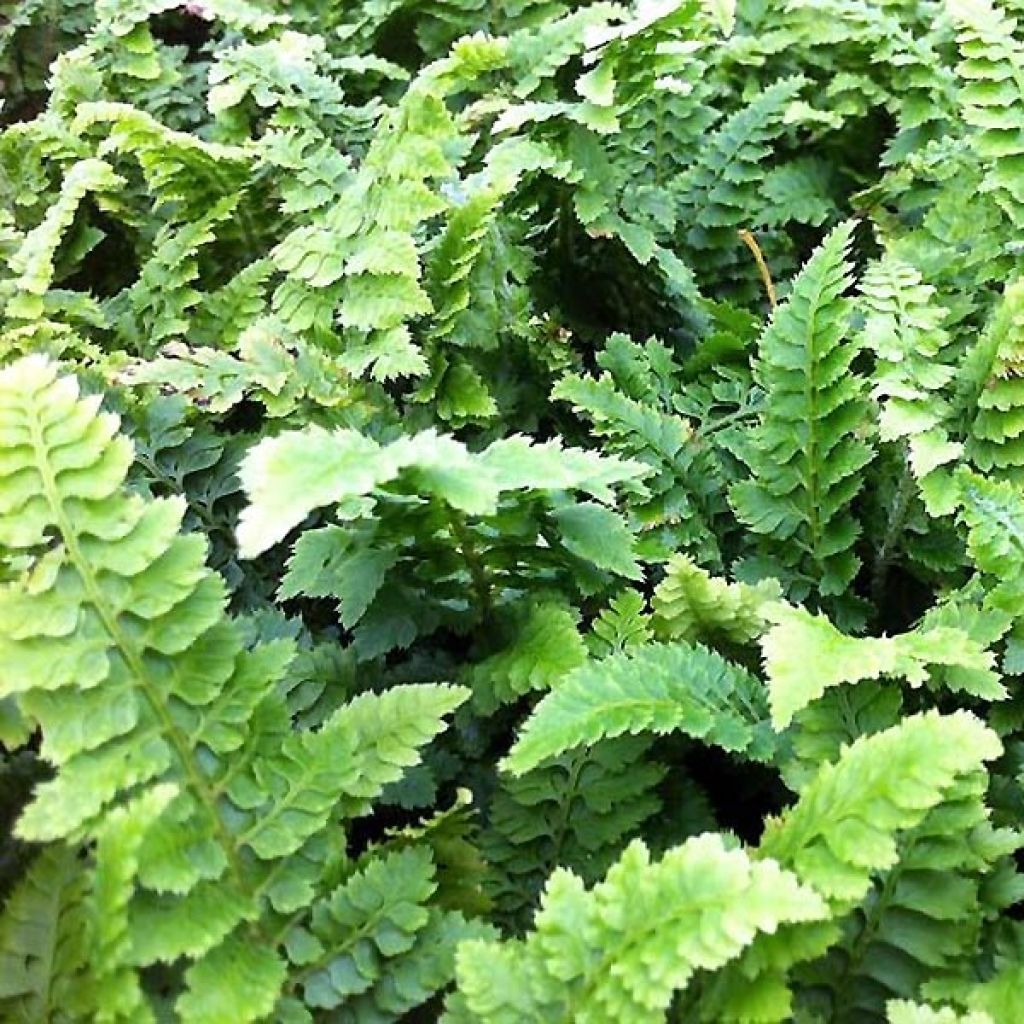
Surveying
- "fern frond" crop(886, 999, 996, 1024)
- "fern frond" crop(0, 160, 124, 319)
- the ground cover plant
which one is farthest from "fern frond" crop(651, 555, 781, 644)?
"fern frond" crop(0, 160, 124, 319)

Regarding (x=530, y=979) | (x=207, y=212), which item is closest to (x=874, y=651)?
(x=530, y=979)

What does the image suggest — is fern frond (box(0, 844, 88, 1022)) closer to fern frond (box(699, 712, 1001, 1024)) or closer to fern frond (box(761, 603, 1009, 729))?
fern frond (box(699, 712, 1001, 1024))

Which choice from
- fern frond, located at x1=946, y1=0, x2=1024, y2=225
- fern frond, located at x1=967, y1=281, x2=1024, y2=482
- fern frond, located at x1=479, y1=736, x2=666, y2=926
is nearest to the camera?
fern frond, located at x1=479, y1=736, x2=666, y2=926

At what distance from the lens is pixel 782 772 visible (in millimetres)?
1235

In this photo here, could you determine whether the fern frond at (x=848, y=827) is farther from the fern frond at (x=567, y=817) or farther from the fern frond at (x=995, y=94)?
the fern frond at (x=995, y=94)

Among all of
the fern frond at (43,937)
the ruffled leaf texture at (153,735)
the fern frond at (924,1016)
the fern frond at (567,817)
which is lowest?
the fern frond at (567,817)

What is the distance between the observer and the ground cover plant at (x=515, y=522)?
1.04 m

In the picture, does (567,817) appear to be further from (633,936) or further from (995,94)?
(995,94)

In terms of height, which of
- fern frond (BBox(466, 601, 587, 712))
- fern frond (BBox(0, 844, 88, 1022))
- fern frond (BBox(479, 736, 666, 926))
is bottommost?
fern frond (BBox(479, 736, 666, 926))

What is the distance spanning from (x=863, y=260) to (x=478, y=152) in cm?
71

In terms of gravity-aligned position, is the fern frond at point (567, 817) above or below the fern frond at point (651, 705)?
below

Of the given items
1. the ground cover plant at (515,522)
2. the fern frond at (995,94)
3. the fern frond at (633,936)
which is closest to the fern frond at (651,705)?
the ground cover plant at (515,522)

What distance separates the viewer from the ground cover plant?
40.8 inches

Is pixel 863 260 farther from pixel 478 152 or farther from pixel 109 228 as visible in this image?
pixel 109 228
